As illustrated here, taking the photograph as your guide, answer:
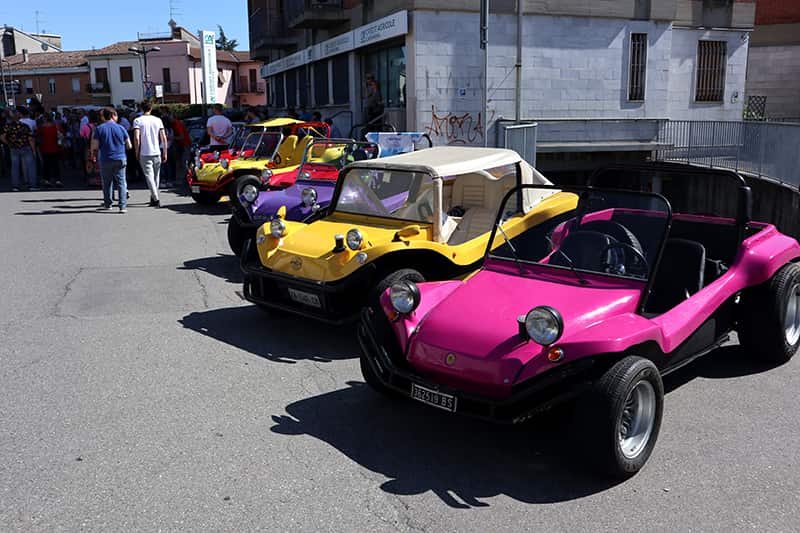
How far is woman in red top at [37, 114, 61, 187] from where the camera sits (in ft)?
56.3

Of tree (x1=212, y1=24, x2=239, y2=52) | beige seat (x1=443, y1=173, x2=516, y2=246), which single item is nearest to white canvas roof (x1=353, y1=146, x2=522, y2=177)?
beige seat (x1=443, y1=173, x2=516, y2=246)

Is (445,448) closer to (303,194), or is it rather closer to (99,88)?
(303,194)

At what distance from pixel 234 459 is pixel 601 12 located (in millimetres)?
18106

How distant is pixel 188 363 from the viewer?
18.6 feet

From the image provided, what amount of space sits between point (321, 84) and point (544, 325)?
23.4 m

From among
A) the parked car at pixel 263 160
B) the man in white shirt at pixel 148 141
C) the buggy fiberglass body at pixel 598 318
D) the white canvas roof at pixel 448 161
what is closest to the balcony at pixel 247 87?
the man in white shirt at pixel 148 141

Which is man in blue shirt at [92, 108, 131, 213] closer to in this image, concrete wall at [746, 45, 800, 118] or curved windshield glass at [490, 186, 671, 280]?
curved windshield glass at [490, 186, 671, 280]

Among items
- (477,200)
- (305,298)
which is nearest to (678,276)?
(477,200)

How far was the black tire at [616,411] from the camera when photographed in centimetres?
367

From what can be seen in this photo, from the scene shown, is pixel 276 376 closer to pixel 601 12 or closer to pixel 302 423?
pixel 302 423

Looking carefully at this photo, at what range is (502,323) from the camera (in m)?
4.25

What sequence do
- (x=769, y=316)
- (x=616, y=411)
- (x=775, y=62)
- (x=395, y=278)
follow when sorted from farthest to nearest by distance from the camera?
(x=775, y=62), (x=395, y=278), (x=769, y=316), (x=616, y=411)

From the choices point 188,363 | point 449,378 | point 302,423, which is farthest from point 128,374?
point 449,378

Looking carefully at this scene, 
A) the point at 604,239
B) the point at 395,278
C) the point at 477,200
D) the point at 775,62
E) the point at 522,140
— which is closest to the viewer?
the point at 604,239
